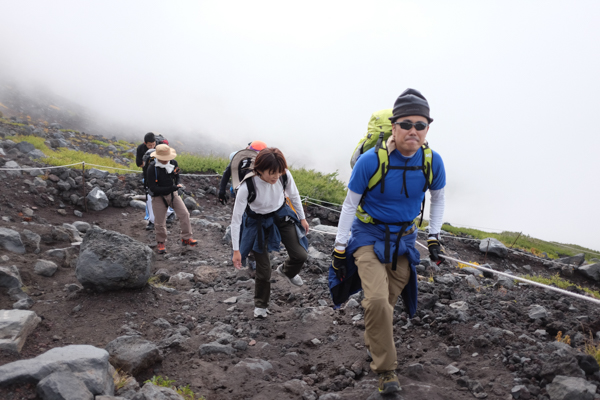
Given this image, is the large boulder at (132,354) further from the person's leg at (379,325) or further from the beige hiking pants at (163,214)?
the beige hiking pants at (163,214)

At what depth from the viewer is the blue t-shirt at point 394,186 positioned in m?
3.93

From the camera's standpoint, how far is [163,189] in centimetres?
901

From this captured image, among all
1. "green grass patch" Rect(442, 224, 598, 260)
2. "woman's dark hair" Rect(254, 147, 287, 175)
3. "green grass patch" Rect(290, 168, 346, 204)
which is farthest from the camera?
"green grass patch" Rect(442, 224, 598, 260)

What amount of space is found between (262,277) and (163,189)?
14.0 feet

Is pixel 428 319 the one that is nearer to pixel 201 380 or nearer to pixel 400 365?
pixel 400 365

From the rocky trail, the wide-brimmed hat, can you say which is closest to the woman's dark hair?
the rocky trail

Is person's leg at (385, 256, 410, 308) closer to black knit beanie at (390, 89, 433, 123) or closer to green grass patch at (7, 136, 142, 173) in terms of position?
black knit beanie at (390, 89, 433, 123)

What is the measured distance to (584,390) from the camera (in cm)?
321

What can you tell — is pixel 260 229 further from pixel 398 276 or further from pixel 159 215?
pixel 159 215

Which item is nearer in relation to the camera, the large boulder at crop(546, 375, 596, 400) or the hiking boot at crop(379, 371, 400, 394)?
the large boulder at crop(546, 375, 596, 400)

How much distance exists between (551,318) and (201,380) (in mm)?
4410

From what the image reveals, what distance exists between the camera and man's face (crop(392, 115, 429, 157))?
12.6 feet

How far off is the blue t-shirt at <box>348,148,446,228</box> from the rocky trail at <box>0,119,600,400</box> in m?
1.72

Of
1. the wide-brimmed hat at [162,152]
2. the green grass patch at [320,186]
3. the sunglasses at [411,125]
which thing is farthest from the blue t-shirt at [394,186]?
the green grass patch at [320,186]
